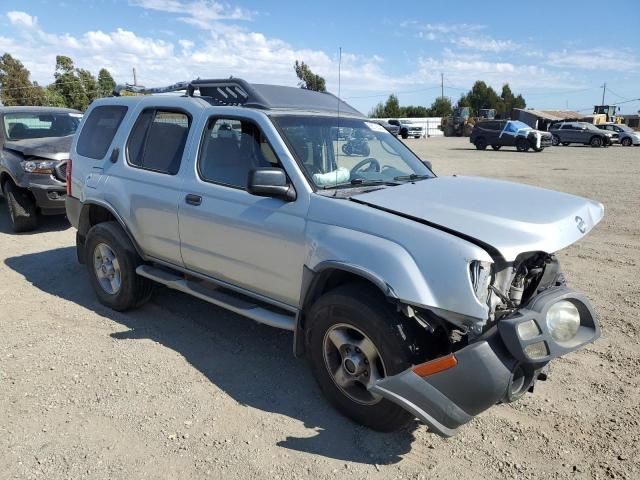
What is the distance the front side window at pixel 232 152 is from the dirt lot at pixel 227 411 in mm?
1470

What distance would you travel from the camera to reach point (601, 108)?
65188 mm

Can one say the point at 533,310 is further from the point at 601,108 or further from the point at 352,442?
the point at 601,108

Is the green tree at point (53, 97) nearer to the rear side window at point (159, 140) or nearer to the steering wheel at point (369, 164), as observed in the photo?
the rear side window at point (159, 140)

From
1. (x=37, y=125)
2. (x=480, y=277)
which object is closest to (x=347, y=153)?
(x=480, y=277)

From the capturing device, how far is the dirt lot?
293cm

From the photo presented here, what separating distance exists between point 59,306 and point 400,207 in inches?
154

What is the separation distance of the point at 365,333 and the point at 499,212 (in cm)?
107

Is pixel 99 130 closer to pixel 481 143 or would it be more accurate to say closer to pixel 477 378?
pixel 477 378

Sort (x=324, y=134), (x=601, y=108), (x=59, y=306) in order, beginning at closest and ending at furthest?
(x=324, y=134) < (x=59, y=306) < (x=601, y=108)

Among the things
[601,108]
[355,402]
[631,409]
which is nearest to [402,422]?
[355,402]

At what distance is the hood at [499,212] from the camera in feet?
9.22

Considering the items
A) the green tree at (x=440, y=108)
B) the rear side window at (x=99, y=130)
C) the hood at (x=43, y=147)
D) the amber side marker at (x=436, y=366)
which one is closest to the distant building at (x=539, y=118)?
the green tree at (x=440, y=108)

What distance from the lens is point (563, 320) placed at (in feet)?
9.27

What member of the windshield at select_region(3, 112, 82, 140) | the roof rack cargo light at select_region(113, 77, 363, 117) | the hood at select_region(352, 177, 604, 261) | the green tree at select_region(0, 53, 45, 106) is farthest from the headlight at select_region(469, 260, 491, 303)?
the green tree at select_region(0, 53, 45, 106)
